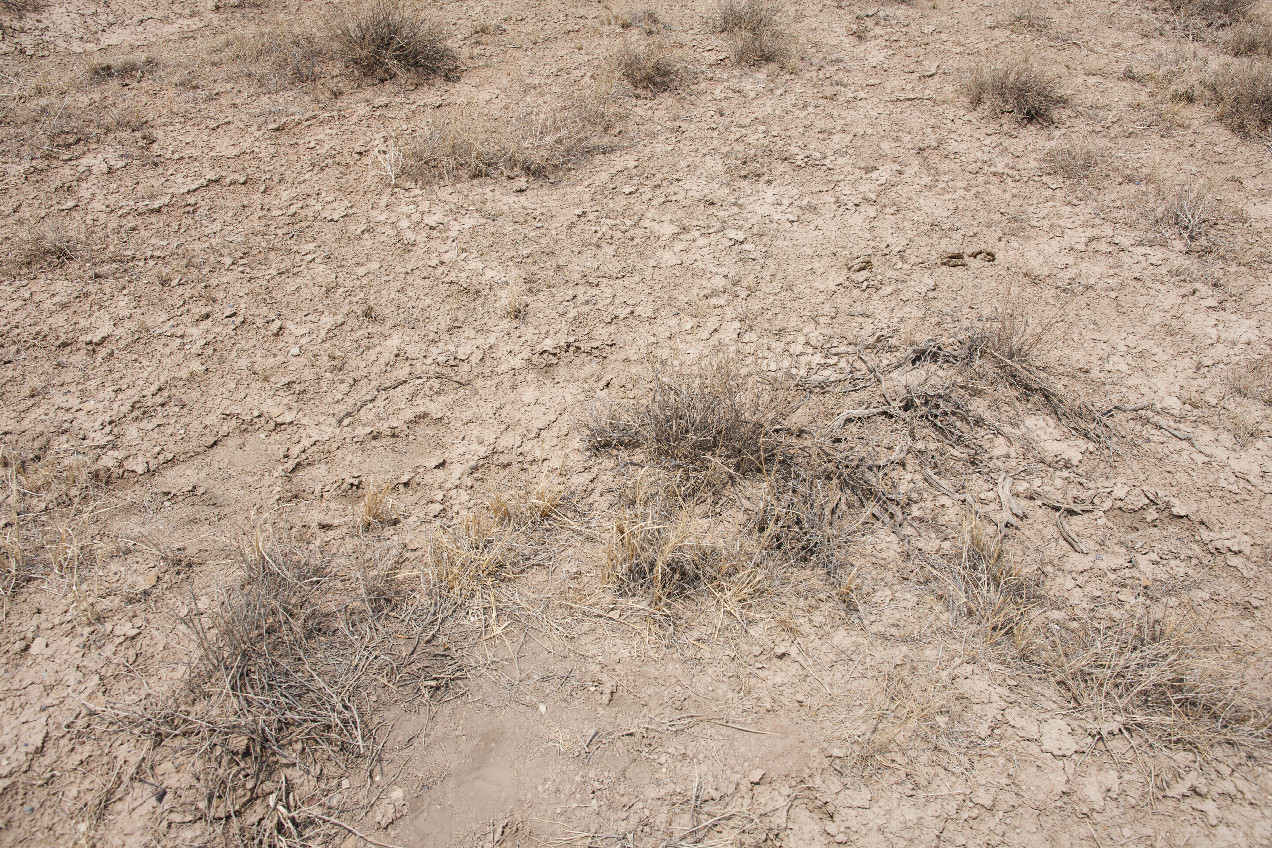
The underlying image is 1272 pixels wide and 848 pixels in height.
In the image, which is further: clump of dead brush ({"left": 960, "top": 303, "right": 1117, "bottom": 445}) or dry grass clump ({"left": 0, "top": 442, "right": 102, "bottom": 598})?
clump of dead brush ({"left": 960, "top": 303, "right": 1117, "bottom": 445})

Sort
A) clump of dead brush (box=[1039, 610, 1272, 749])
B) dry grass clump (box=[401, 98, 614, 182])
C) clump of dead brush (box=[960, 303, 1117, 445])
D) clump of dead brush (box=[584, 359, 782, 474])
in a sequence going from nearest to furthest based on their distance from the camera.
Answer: clump of dead brush (box=[1039, 610, 1272, 749]) → clump of dead brush (box=[584, 359, 782, 474]) → clump of dead brush (box=[960, 303, 1117, 445]) → dry grass clump (box=[401, 98, 614, 182])

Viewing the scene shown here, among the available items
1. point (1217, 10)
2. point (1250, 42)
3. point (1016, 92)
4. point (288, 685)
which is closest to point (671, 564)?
point (288, 685)

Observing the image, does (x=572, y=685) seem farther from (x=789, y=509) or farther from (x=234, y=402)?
(x=234, y=402)

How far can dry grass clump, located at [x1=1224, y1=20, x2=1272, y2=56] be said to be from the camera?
4.69 meters

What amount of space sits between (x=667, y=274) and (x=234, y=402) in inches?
76.0

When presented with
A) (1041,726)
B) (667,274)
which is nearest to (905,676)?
(1041,726)

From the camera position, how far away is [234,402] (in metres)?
2.90

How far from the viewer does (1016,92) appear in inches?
168

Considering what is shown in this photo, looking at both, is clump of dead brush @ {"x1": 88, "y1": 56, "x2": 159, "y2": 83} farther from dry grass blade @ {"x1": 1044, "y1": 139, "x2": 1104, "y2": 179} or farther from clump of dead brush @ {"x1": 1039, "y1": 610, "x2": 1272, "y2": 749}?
clump of dead brush @ {"x1": 1039, "y1": 610, "x2": 1272, "y2": 749}

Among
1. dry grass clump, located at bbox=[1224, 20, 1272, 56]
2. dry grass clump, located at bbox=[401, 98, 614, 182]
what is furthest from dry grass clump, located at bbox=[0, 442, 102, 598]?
dry grass clump, located at bbox=[1224, 20, 1272, 56]

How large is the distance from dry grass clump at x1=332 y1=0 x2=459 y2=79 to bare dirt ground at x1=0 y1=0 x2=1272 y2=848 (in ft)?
0.31

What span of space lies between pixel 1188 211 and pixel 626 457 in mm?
3146

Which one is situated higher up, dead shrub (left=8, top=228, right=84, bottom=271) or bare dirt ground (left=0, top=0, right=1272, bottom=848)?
dead shrub (left=8, top=228, right=84, bottom=271)

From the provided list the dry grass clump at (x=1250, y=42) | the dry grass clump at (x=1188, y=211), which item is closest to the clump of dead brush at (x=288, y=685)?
the dry grass clump at (x=1188, y=211)
